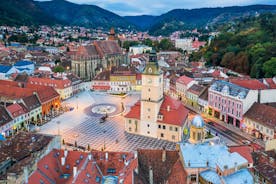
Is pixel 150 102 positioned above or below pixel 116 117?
above

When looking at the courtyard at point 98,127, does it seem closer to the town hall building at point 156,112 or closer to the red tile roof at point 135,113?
the town hall building at point 156,112

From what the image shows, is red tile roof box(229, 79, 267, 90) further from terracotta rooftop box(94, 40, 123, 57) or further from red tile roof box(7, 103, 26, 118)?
terracotta rooftop box(94, 40, 123, 57)

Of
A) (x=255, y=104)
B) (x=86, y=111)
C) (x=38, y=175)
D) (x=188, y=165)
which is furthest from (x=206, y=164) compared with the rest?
(x=86, y=111)

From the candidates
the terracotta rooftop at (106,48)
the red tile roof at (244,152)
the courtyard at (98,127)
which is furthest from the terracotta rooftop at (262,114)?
the terracotta rooftop at (106,48)

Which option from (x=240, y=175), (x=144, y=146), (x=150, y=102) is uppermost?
(x=150, y=102)

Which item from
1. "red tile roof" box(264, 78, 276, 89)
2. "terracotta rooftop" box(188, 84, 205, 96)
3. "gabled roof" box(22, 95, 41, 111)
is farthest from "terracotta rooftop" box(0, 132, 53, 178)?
"red tile roof" box(264, 78, 276, 89)

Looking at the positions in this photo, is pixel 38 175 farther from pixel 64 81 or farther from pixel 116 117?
pixel 64 81
